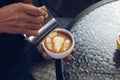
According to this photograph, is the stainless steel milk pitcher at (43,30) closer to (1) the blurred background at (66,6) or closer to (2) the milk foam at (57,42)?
(2) the milk foam at (57,42)

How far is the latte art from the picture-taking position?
3.40ft

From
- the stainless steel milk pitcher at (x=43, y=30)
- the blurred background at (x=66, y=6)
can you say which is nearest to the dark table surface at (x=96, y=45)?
the stainless steel milk pitcher at (x=43, y=30)

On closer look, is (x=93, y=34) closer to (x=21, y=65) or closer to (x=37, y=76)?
(x=21, y=65)

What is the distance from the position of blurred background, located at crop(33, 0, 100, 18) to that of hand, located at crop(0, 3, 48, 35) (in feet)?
4.65

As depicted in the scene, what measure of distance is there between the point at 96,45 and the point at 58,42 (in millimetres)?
228

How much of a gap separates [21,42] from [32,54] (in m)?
0.57

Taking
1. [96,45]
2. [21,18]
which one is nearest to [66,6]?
[96,45]

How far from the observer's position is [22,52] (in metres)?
1.29

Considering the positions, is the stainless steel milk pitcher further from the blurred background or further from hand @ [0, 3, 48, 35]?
the blurred background

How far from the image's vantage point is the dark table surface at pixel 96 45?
1091 millimetres

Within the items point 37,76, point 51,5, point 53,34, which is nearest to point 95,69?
point 53,34

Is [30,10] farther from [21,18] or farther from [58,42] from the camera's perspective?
[58,42]

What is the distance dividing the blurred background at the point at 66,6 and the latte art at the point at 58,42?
1214mm

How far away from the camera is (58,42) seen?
1056 millimetres
